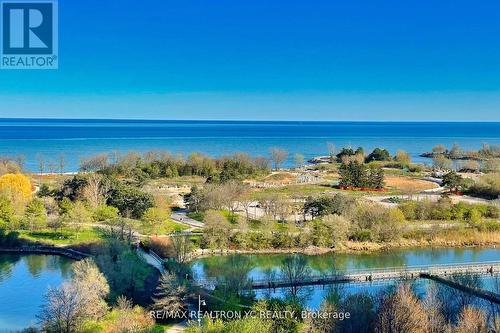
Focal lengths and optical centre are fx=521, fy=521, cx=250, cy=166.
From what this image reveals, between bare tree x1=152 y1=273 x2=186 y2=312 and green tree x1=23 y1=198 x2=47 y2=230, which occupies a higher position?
green tree x1=23 y1=198 x2=47 y2=230

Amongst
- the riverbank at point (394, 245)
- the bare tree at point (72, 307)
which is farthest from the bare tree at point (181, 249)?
the bare tree at point (72, 307)

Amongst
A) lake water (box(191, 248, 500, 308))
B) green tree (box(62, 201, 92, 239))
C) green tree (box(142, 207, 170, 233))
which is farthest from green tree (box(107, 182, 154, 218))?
lake water (box(191, 248, 500, 308))

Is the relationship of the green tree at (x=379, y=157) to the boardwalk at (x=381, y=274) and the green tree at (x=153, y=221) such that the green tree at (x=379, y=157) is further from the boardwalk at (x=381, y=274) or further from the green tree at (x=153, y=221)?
the green tree at (x=153, y=221)

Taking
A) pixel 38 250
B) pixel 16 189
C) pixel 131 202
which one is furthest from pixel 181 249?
pixel 16 189

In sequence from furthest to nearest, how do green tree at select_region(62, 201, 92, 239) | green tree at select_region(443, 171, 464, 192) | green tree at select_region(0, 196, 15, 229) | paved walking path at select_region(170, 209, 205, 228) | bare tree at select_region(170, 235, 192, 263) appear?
green tree at select_region(443, 171, 464, 192), paved walking path at select_region(170, 209, 205, 228), green tree at select_region(62, 201, 92, 239), green tree at select_region(0, 196, 15, 229), bare tree at select_region(170, 235, 192, 263)

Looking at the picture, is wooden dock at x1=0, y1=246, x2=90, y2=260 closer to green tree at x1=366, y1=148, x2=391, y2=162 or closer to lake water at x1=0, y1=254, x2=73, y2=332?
lake water at x1=0, y1=254, x2=73, y2=332
